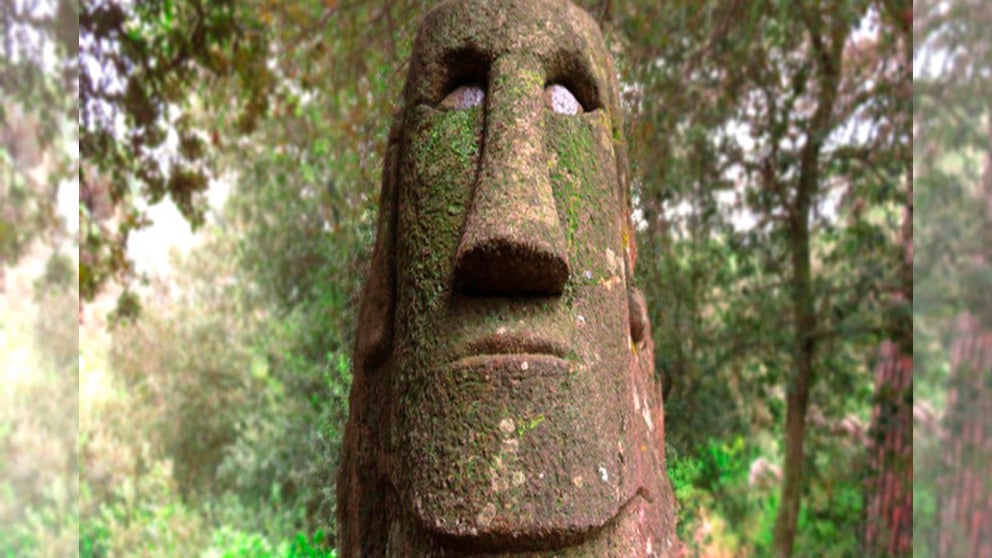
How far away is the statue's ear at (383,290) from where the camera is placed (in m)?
1.53

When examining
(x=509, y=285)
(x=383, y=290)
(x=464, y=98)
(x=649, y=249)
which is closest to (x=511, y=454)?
(x=509, y=285)

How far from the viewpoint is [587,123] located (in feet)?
5.01

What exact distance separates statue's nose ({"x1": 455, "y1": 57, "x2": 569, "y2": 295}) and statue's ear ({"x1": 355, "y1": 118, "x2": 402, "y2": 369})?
0.89 ft

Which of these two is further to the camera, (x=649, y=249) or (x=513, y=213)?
(x=649, y=249)

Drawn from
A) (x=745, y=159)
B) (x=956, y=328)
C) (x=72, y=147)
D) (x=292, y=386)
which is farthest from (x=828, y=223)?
(x=72, y=147)

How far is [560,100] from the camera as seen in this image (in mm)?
1567

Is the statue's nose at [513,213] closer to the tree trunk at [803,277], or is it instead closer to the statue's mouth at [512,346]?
the statue's mouth at [512,346]

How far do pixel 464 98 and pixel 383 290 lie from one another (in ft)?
1.51

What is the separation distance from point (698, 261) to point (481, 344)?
2515 millimetres

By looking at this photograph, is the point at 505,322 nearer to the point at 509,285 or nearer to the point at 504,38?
Answer: the point at 509,285

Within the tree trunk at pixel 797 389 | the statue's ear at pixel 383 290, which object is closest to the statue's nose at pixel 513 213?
the statue's ear at pixel 383 290

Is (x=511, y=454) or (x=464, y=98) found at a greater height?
(x=464, y=98)

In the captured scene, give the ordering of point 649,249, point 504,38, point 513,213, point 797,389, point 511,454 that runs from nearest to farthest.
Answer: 1. point 511,454
2. point 513,213
3. point 504,38
4. point 649,249
5. point 797,389

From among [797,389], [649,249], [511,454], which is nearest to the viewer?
[511,454]
